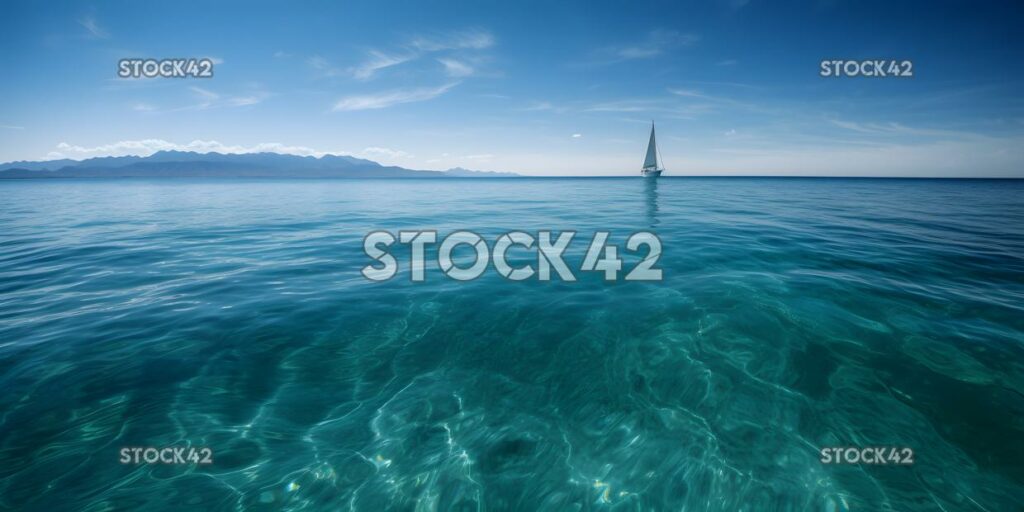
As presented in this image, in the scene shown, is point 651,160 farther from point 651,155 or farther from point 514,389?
point 514,389

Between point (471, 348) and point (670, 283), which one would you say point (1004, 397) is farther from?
point (471, 348)

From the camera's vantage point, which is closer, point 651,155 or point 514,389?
point 514,389

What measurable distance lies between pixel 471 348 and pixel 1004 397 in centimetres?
937

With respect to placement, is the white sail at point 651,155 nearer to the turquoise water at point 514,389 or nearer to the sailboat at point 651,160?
the sailboat at point 651,160

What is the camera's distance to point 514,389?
6.35 m

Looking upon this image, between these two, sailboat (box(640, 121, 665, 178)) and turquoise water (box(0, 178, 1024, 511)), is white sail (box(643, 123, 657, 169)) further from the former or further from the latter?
turquoise water (box(0, 178, 1024, 511))

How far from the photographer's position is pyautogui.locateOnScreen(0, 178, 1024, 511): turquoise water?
4629 mm

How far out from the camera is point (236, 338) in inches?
298

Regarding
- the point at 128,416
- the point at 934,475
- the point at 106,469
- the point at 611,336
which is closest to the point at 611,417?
the point at 611,336

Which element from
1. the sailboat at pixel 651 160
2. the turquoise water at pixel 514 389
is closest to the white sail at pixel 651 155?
the sailboat at pixel 651 160

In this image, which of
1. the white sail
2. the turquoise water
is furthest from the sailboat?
the turquoise water

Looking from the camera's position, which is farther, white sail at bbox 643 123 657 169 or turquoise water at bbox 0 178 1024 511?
white sail at bbox 643 123 657 169

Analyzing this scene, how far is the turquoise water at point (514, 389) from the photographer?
4.63 m

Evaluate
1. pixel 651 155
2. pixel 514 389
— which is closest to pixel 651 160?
pixel 651 155
